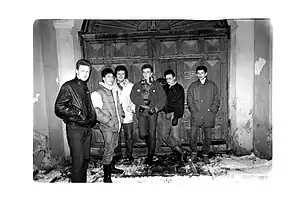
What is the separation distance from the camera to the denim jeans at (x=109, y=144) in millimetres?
2738

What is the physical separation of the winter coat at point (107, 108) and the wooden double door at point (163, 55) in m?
0.06

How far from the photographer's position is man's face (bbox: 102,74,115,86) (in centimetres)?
275

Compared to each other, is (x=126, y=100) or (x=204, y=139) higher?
(x=126, y=100)

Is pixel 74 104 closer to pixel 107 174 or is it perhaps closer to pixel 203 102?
pixel 107 174

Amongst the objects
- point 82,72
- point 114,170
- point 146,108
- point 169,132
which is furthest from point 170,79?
point 114,170

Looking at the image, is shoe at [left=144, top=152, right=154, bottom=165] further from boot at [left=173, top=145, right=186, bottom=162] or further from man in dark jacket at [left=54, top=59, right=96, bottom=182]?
man in dark jacket at [left=54, top=59, right=96, bottom=182]

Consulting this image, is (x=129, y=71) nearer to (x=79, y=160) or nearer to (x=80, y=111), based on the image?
(x=80, y=111)

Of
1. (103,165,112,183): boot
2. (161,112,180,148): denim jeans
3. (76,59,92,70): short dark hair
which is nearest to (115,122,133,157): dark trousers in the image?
(103,165,112,183): boot

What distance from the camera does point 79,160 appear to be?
2.71 metres

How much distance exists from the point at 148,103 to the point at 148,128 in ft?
0.55

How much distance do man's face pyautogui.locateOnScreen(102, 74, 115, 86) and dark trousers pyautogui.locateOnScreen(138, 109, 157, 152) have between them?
0.29 metres

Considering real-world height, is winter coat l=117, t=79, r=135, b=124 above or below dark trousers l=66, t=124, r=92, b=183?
above

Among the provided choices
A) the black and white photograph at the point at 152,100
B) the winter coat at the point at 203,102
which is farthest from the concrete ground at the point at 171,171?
the winter coat at the point at 203,102

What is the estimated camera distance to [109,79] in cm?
275
